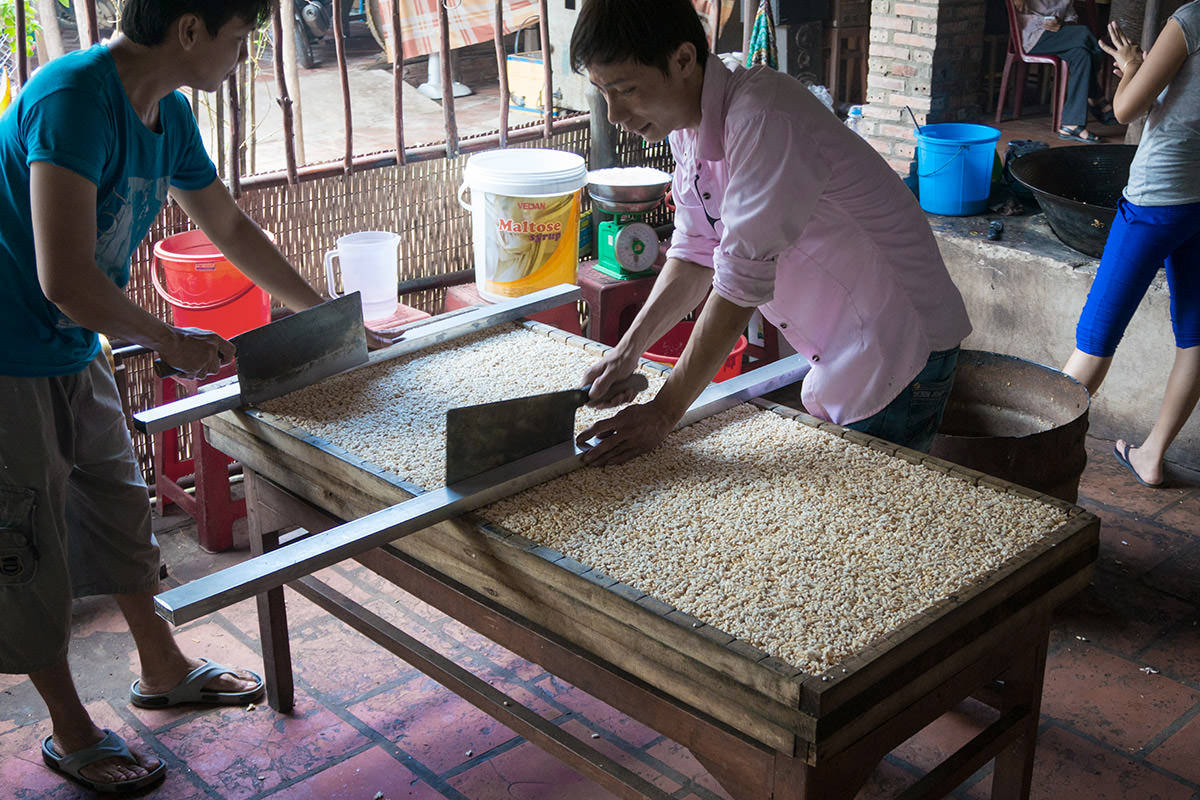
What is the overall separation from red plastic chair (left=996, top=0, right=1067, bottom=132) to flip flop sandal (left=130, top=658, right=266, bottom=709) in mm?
7538

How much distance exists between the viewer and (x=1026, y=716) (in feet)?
6.19

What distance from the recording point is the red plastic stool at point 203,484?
324 cm

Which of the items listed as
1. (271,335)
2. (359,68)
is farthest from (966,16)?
(359,68)

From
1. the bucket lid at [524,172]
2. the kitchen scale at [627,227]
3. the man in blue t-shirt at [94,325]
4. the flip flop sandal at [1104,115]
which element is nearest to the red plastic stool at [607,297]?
the kitchen scale at [627,227]

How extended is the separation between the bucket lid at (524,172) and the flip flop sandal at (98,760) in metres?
2.11

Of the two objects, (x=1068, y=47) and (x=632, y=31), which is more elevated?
(x=632, y=31)

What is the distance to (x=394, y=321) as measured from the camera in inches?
141

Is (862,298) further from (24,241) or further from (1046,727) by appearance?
(24,241)

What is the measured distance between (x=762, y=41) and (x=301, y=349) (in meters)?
2.88

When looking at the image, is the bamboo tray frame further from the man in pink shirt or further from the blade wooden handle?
the blade wooden handle

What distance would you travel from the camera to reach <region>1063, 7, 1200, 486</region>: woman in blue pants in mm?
3211

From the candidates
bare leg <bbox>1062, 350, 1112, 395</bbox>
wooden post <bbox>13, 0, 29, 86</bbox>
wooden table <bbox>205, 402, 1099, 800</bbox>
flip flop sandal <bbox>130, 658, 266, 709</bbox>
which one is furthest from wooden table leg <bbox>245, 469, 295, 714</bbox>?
bare leg <bbox>1062, 350, 1112, 395</bbox>

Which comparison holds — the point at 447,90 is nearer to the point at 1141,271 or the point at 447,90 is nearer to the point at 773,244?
the point at 1141,271

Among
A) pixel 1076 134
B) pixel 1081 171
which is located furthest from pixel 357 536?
pixel 1076 134
